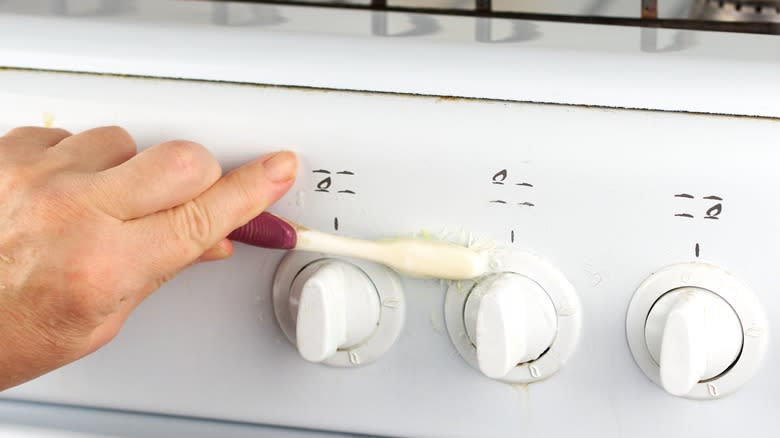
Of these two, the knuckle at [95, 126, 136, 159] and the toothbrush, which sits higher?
the knuckle at [95, 126, 136, 159]

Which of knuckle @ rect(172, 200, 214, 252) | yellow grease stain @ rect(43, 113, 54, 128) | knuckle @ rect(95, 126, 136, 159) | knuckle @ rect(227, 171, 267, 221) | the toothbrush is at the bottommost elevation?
the toothbrush

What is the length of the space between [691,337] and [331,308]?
0.44 ft

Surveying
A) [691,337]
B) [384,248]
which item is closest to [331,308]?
[384,248]

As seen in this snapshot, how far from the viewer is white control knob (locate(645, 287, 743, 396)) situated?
0.34m

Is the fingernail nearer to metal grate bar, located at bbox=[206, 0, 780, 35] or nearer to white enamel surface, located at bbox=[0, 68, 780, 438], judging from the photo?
white enamel surface, located at bbox=[0, 68, 780, 438]

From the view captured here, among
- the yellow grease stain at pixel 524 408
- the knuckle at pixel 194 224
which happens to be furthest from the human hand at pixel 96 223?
the yellow grease stain at pixel 524 408

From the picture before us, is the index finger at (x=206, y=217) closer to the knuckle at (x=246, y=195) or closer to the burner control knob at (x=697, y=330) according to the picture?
the knuckle at (x=246, y=195)

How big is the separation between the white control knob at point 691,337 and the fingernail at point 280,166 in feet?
0.49

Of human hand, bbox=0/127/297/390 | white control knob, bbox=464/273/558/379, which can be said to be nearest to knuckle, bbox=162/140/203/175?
human hand, bbox=0/127/297/390

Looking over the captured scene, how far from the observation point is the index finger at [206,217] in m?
0.38

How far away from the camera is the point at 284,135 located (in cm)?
39

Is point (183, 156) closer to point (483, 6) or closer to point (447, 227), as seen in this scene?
point (447, 227)

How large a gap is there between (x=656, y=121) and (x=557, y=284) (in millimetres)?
72

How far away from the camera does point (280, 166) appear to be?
0.39 m
